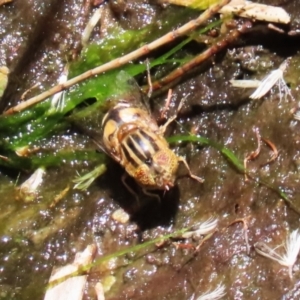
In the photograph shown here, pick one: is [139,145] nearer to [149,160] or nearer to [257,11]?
[149,160]

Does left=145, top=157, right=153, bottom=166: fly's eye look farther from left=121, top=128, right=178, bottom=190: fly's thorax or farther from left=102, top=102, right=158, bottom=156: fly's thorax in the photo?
left=102, top=102, right=158, bottom=156: fly's thorax

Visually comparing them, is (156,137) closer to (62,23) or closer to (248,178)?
(248,178)

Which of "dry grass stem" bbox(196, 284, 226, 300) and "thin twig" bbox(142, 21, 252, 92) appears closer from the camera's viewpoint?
"dry grass stem" bbox(196, 284, 226, 300)

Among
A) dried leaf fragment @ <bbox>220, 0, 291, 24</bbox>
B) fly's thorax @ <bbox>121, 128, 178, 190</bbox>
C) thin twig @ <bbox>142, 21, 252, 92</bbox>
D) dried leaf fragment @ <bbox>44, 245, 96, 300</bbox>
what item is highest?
dried leaf fragment @ <bbox>220, 0, 291, 24</bbox>

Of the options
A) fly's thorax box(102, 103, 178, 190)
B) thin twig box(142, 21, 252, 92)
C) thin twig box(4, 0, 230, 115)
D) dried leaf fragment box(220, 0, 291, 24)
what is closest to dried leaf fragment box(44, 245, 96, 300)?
fly's thorax box(102, 103, 178, 190)

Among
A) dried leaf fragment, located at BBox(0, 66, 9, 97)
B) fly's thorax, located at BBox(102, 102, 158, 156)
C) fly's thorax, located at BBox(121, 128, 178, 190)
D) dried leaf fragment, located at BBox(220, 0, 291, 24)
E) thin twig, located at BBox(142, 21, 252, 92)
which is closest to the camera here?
fly's thorax, located at BBox(121, 128, 178, 190)

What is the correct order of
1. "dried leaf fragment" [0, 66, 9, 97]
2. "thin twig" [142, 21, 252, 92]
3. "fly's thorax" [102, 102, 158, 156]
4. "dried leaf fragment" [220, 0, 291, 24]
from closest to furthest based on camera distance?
"fly's thorax" [102, 102, 158, 156] < "dried leaf fragment" [220, 0, 291, 24] < "thin twig" [142, 21, 252, 92] < "dried leaf fragment" [0, 66, 9, 97]
